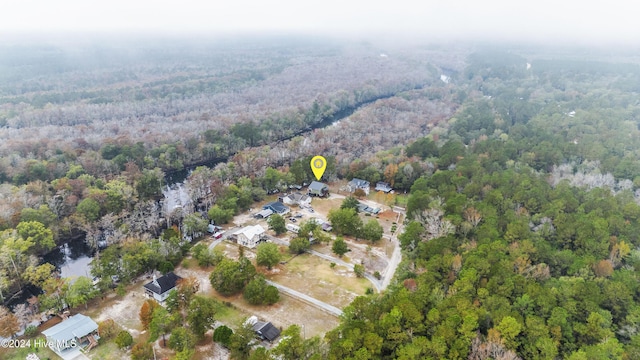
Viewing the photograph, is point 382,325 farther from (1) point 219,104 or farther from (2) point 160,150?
(1) point 219,104

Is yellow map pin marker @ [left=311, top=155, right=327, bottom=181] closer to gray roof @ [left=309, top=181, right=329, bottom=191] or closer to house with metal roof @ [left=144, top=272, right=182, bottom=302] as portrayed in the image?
gray roof @ [left=309, top=181, right=329, bottom=191]

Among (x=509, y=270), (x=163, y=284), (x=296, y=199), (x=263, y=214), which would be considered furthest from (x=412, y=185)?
(x=163, y=284)

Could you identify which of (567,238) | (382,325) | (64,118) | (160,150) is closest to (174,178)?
(160,150)

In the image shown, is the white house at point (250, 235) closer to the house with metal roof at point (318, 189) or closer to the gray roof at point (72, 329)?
the house with metal roof at point (318, 189)

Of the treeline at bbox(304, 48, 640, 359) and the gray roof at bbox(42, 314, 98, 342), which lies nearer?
the treeline at bbox(304, 48, 640, 359)

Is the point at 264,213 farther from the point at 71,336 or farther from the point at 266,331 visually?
the point at 71,336

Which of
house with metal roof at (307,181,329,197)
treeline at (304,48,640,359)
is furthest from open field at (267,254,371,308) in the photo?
house with metal roof at (307,181,329,197)
